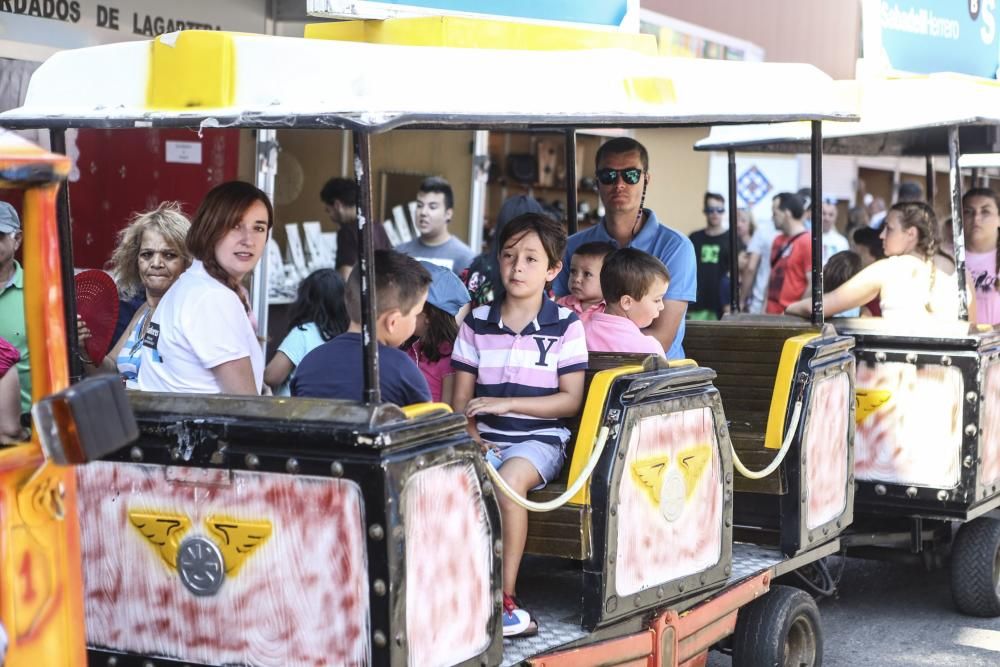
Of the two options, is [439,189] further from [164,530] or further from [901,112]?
[164,530]

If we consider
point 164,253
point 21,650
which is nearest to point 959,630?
point 164,253

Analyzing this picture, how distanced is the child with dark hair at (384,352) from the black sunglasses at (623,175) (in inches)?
74.4

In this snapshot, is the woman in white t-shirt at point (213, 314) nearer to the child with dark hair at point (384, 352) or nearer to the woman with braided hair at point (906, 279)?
the child with dark hair at point (384, 352)

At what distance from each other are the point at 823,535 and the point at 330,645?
2661 mm

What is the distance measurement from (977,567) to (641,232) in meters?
2.36

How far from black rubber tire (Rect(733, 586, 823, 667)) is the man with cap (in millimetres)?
2561

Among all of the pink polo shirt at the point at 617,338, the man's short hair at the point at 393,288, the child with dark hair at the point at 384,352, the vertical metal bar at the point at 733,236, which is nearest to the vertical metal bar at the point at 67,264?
the child with dark hair at the point at 384,352

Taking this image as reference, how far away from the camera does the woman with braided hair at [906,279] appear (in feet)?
21.6

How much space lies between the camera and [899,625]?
6.59 metres

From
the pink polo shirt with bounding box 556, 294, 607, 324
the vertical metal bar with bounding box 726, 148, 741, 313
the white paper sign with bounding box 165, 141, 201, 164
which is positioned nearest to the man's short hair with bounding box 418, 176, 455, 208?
the white paper sign with bounding box 165, 141, 201, 164

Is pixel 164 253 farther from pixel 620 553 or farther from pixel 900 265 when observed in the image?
pixel 900 265

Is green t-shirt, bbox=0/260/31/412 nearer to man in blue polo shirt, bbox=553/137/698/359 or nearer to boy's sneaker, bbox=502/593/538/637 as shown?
boy's sneaker, bbox=502/593/538/637

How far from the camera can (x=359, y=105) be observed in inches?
128

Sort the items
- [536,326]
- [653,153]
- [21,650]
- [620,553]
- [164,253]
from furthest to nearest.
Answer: [653,153] < [164,253] < [536,326] < [620,553] < [21,650]
